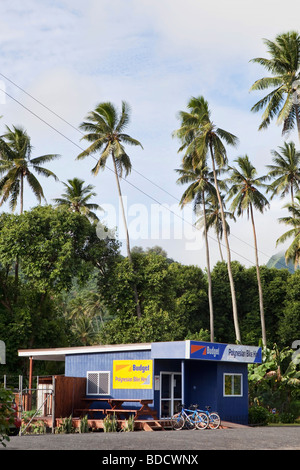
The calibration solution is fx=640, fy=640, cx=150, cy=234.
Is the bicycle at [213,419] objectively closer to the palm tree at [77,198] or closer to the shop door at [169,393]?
the shop door at [169,393]

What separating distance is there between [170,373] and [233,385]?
3.11 metres

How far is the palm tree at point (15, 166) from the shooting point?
152 feet

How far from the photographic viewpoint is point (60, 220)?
1612 inches

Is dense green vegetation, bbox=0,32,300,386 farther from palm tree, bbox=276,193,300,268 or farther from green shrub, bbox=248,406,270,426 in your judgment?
green shrub, bbox=248,406,270,426

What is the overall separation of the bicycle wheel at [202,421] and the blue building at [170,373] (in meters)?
0.95

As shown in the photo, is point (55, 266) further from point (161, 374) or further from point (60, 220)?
point (161, 374)

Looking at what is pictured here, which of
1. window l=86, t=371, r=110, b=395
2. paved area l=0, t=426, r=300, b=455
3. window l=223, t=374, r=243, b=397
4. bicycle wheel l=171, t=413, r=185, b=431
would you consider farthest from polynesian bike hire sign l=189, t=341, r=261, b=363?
paved area l=0, t=426, r=300, b=455

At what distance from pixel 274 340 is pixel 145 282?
622 inches

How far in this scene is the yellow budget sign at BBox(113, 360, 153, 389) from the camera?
25.7 metres

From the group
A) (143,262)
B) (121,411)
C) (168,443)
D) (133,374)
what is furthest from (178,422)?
(143,262)

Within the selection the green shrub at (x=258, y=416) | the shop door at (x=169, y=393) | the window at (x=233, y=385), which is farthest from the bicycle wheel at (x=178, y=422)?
the green shrub at (x=258, y=416)

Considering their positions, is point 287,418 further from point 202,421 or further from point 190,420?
point 190,420
